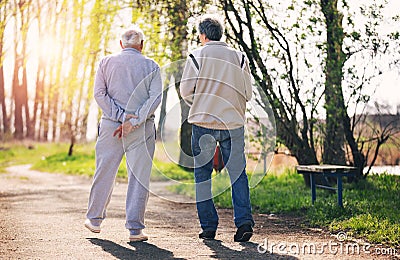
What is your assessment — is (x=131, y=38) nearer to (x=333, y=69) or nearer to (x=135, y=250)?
(x=135, y=250)

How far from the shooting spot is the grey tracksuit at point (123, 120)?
6223 millimetres

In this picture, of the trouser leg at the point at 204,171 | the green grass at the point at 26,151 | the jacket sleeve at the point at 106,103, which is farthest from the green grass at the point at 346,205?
the green grass at the point at 26,151

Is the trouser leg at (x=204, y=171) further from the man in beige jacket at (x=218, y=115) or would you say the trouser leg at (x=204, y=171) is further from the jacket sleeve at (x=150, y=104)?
the jacket sleeve at (x=150, y=104)

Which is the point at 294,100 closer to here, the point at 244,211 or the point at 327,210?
the point at 327,210

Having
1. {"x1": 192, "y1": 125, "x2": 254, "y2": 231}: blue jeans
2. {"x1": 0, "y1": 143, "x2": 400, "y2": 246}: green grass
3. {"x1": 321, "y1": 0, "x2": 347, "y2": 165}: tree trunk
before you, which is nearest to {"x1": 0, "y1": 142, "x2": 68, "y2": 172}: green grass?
{"x1": 0, "y1": 143, "x2": 400, "y2": 246}: green grass

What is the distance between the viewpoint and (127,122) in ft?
20.3

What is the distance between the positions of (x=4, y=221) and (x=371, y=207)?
412cm

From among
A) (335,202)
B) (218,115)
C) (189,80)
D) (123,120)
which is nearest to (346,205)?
(335,202)

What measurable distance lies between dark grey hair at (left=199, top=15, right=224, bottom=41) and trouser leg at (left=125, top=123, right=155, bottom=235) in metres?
0.99

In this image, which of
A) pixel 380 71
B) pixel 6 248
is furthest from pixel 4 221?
pixel 380 71

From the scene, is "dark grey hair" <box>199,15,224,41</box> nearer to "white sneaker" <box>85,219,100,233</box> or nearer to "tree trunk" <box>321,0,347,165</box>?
"white sneaker" <box>85,219,100,233</box>

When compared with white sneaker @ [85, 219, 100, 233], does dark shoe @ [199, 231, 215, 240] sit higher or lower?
lower

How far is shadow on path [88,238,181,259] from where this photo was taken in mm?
5273

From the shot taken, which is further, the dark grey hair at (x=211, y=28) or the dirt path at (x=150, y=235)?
the dark grey hair at (x=211, y=28)
